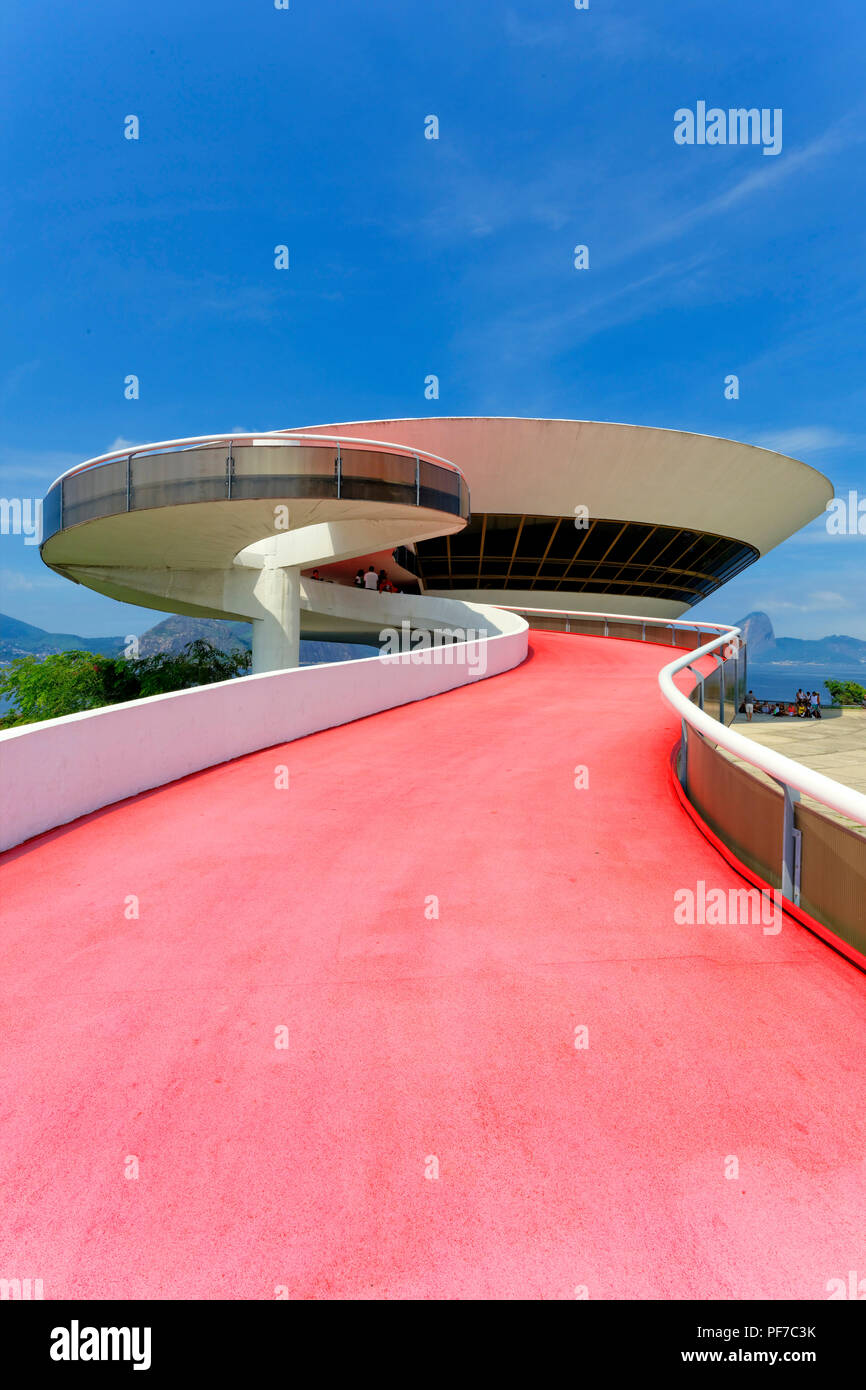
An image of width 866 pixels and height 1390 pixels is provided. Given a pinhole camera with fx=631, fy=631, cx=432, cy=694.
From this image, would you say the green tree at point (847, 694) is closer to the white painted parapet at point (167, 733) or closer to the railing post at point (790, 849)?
the white painted parapet at point (167, 733)

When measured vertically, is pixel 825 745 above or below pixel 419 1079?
below

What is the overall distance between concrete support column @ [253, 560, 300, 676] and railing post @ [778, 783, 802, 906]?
50.7 feet

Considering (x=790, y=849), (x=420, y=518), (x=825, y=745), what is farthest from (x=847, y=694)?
(x=790, y=849)

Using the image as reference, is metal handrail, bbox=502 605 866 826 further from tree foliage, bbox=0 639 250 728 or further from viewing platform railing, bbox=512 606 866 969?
tree foliage, bbox=0 639 250 728

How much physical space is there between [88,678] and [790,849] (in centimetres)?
2723

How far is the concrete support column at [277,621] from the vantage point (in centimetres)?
1802

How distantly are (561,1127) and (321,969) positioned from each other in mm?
1371

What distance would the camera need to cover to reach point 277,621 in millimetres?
18297

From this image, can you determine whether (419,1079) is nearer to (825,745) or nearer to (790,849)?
(790,849)

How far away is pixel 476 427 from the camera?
26203mm

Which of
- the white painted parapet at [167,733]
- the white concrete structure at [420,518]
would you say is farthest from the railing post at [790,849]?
the white concrete structure at [420,518]

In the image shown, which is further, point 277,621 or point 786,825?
point 277,621

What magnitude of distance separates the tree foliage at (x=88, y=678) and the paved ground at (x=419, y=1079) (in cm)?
2286
